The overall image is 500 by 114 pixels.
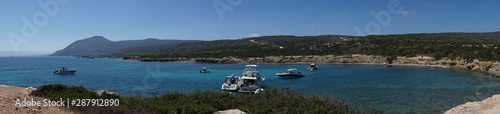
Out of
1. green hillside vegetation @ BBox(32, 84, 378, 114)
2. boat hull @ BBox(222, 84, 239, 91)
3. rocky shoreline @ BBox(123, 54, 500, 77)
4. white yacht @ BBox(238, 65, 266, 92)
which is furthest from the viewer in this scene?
rocky shoreline @ BBox(123, 54, 500, 77)

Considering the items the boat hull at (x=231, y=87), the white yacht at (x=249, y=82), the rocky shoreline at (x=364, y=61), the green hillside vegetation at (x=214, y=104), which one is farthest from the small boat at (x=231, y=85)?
the rocky shoreline at (x=364, y=61)

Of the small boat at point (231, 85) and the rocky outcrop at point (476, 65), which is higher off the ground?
the rocky outcrop at point (476, 65)

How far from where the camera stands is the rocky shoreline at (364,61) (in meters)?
47.7

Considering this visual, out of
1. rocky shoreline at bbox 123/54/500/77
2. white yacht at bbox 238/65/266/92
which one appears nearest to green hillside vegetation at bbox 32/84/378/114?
white yacht at bbox 238/65/266/92

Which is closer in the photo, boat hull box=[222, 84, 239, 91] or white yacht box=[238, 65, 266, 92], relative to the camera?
white yacht box=[238, 65, 266, 92]

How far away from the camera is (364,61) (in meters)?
77.4

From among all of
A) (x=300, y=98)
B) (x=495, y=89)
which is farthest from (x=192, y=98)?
(x=495, y=89)

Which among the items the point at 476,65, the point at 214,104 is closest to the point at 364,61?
the point at 476,65

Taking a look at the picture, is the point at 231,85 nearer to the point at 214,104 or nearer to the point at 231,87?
the point at 231,87

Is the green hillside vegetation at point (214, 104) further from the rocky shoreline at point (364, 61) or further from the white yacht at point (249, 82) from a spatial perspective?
the rocky shoreline at point (364, 61)

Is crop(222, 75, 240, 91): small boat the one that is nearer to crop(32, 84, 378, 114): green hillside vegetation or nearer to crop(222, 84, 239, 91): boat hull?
crop(222, 84, 239, 91): boat hull

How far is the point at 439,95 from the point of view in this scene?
81.7 ft

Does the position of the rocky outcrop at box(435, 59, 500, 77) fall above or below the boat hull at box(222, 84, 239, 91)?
above

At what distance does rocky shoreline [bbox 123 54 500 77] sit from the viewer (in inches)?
1877
